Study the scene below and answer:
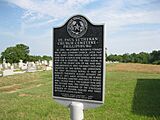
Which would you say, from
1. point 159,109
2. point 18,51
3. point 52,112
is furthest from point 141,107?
point 18,51

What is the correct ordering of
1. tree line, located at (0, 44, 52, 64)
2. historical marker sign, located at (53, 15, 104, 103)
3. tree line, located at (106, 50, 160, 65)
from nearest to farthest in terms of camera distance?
1. historical marker sign, located at (53, 15, 104, 103)
2. tree line, located at (0, 44, 52, 64)
3. tree line, located at (106, 50, 160, 65)

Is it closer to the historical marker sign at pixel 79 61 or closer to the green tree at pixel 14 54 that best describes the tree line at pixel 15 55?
the green tree at pixel 14 54

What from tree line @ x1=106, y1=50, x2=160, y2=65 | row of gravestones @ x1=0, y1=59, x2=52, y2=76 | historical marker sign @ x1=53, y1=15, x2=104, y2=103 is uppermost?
tree line @ x1=106, y1=50, x2=160, y2=65

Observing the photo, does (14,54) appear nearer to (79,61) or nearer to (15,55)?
(15,55)

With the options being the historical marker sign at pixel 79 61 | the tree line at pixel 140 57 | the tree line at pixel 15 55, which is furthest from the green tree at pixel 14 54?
the historical marker sign at pixel 79 61

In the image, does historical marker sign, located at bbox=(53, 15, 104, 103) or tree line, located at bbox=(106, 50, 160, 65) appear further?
tree line, located at bbox=(106, 50, 160, 65)

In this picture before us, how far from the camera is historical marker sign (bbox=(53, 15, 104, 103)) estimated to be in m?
4.38

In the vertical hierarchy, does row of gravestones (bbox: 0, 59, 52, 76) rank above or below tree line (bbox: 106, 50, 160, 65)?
below

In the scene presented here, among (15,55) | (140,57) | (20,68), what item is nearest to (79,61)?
(20,68)

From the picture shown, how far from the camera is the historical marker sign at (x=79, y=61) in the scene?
4.38 meters

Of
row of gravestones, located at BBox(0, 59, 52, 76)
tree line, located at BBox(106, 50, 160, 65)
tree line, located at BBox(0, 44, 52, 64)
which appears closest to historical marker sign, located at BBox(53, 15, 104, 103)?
row of gravestones, located at BBox(0, 59, 52, 76)

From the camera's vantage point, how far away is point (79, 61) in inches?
180

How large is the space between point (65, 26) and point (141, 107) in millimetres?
4834

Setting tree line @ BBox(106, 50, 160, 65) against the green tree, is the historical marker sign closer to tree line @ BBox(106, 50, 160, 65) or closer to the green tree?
the green tree
